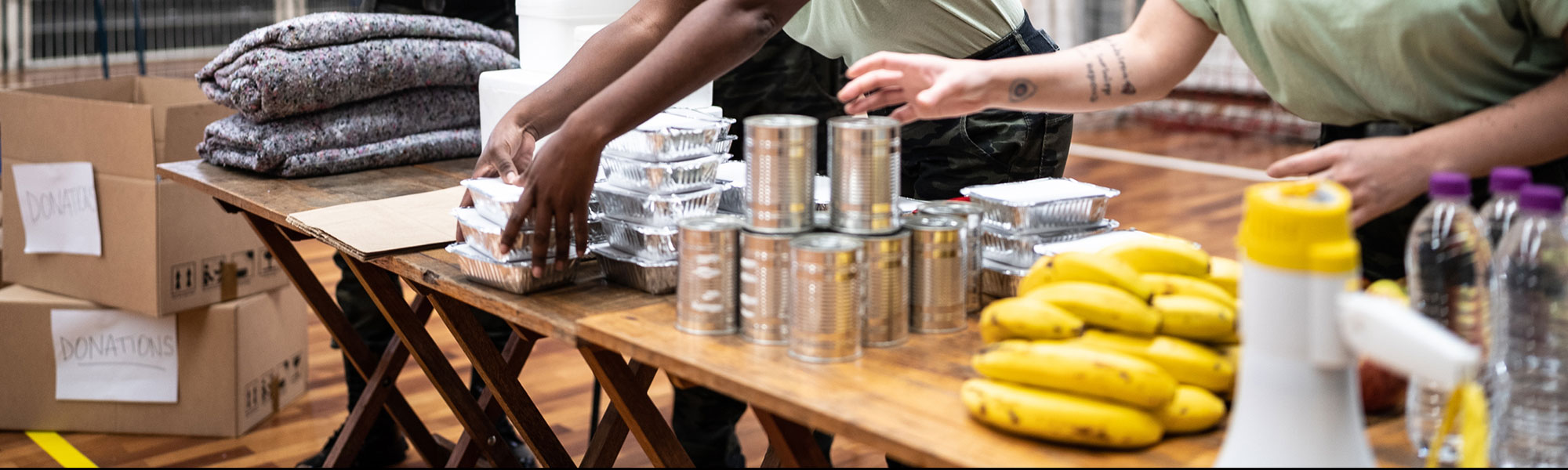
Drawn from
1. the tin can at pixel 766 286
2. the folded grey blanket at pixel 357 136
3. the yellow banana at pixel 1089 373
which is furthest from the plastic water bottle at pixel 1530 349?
the folded grey blanket at pixel 357 136

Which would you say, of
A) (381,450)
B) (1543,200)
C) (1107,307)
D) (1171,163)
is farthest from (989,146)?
(1171,163)

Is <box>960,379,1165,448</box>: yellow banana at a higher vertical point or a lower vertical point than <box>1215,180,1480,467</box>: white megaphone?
lower

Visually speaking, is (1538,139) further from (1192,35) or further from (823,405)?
(823,405)

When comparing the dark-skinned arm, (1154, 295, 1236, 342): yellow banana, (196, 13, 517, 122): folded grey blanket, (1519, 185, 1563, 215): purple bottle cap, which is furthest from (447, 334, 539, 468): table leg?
(1519, 185, 1563, 215): purple bottle cap

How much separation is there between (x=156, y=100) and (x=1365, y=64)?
2.78 m

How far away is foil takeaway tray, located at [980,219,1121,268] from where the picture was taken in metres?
1.49

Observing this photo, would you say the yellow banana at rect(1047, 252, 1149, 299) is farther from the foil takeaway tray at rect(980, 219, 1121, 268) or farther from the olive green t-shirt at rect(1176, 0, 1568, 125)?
the olive green t-shirt at rect(1176, 0, 1568, 125)

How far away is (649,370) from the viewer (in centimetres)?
199

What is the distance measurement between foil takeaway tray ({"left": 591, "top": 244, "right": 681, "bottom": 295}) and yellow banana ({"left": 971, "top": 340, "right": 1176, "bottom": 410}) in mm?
512

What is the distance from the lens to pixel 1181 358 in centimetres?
115

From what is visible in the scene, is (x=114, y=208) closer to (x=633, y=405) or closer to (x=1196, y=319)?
(x=633, y=405)

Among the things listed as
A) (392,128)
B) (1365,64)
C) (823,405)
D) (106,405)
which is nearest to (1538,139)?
(1365,64)

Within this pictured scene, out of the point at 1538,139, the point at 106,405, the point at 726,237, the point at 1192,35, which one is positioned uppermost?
the point at 1192,35

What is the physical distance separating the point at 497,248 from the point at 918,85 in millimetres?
536
